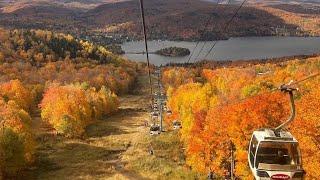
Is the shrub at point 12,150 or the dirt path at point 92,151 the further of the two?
the dirt path at point 92,151

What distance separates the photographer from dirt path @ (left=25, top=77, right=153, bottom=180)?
82.1 meters

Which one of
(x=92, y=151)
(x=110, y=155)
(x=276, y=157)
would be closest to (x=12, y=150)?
(x=110, y=155)

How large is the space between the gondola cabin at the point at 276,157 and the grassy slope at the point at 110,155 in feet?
156

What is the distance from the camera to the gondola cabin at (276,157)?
72.1 ft

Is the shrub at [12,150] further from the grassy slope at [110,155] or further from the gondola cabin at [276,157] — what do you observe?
the gondola cabin at [276,157]

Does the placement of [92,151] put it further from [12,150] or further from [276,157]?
[276,157]

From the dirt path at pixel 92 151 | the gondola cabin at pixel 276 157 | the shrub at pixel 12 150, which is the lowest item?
the dirt path at pixel 92 151

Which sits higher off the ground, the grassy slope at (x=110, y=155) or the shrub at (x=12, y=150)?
the shrub at (x=12, y=150)

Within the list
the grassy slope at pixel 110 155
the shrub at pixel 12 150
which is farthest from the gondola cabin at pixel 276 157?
the shrub at pixel 12 150

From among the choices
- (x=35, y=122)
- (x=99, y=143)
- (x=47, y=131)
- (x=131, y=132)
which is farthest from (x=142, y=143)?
(x=35, y=122)

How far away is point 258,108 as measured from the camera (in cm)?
6250

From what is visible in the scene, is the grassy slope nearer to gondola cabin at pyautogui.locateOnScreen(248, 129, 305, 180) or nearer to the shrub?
the shrub

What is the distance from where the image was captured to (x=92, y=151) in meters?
103

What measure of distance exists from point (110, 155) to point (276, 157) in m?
78.1
